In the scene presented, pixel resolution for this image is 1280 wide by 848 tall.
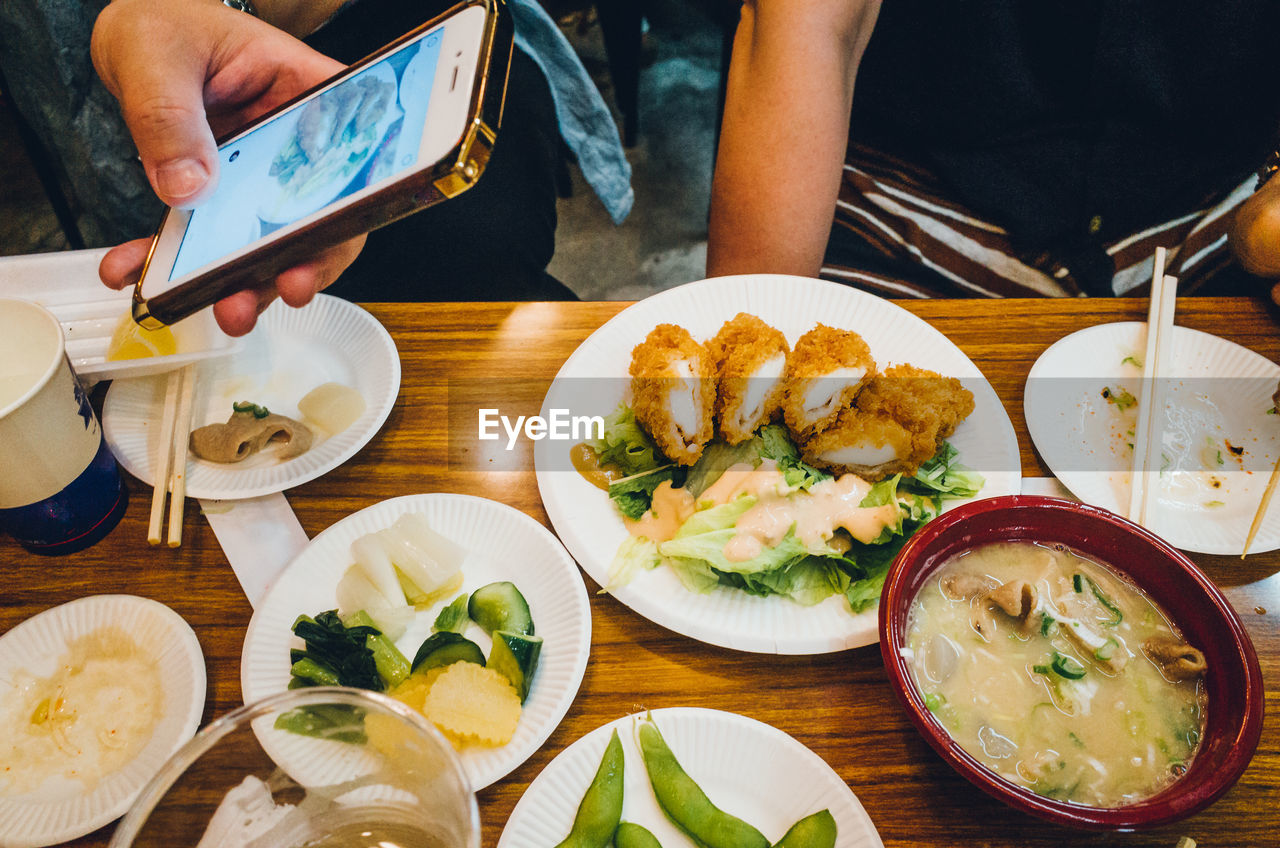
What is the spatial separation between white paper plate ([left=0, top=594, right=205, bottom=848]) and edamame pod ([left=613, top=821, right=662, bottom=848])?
570 mm

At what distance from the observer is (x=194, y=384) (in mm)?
1314

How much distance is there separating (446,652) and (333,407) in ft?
1.93

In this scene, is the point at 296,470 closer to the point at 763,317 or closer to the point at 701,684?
the point at 701,684

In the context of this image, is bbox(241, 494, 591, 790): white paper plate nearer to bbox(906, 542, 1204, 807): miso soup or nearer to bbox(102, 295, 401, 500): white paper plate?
bbox(102, 295, 401, 500): white paper plate

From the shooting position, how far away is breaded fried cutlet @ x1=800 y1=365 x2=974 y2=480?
1.24 meters

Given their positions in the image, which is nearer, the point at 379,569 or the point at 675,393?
the point at 379,569

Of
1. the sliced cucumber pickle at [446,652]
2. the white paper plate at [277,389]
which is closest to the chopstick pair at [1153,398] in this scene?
the sliced cucumber pickle at [446,652]

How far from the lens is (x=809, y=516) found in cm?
119

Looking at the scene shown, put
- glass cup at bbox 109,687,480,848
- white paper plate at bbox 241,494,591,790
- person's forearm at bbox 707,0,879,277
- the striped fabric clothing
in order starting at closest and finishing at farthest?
glass cup at bbox 109,687,480,848 < white paper plate at bbox 241,494,591,790 < person's forearm at bbox 707,0,879,277 < the striped fabric clothing

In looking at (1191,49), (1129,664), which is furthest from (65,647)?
(1191,49)

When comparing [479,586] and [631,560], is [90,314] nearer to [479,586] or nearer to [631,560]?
[479,586]

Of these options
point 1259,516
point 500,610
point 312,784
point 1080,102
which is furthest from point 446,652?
point 1080,102

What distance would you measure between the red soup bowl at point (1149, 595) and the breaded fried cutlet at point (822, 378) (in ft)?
1.15

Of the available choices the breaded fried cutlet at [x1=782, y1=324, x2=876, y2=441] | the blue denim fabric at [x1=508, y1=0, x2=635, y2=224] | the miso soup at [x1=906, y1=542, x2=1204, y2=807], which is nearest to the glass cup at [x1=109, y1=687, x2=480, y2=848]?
the miso soup at [x1=906, y1=542, x2=1204, y2=807]
